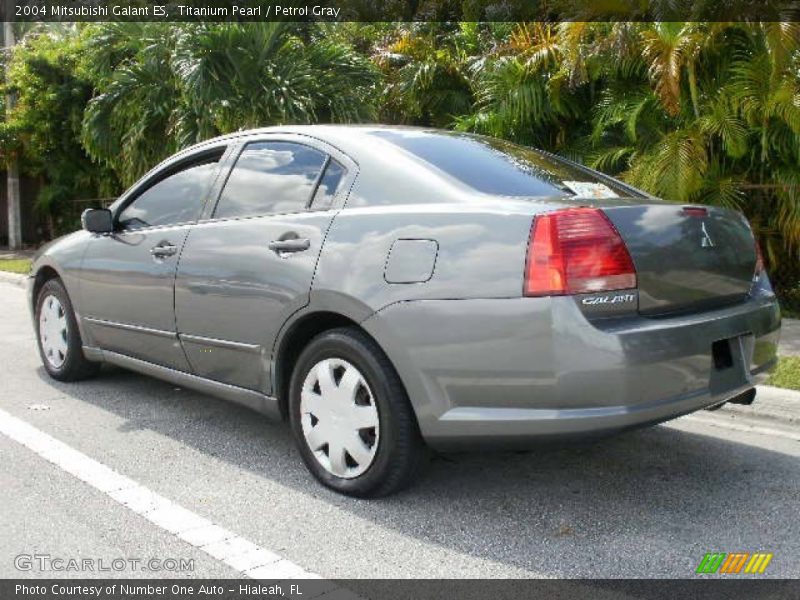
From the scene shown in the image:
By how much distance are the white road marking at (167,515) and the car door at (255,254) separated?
687mm

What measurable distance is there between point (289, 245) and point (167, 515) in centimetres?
126

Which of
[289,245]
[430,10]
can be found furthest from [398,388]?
[430,10]

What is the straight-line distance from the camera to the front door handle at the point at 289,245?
3.71m

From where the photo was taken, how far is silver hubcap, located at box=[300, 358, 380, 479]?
11.5 feet

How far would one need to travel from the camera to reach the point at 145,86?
12.1m

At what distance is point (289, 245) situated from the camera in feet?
12.3

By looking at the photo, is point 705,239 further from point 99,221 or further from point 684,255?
point 99,221

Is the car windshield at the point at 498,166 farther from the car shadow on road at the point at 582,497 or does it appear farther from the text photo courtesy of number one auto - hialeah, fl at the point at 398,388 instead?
the car shadow on road at the point at 582,497

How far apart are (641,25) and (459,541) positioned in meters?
6.24

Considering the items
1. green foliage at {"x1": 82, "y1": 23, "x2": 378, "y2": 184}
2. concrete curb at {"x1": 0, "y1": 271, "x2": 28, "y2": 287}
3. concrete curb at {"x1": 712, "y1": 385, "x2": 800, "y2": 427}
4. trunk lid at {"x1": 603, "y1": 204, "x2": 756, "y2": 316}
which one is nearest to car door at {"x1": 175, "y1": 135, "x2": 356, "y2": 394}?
trunk lid at {"x1": 603, "y1": 204, "x2": 756, "y2": 316}

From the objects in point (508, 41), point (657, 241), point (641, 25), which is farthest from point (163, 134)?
point (657, 241)

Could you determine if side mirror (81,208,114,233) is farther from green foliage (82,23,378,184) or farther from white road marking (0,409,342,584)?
green foliage (82,23,378,184)

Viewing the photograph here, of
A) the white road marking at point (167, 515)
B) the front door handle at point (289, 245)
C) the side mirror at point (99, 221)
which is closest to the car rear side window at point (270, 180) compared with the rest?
the front door handle at point (289, 245)

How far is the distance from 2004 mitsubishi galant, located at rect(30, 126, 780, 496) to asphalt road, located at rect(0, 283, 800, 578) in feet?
1.02
